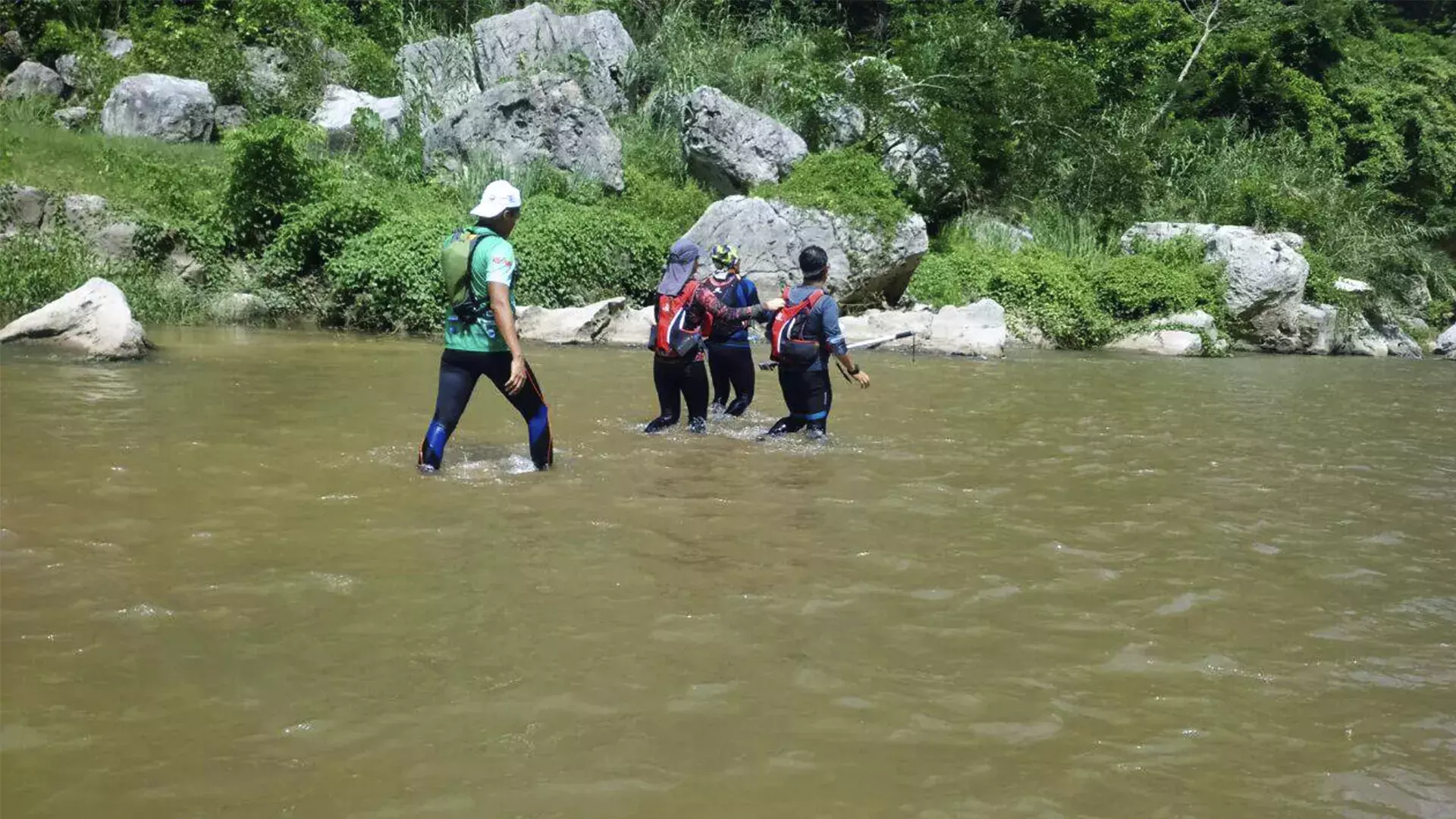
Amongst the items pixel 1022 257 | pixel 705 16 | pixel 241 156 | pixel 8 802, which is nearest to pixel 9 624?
pixel 8 802

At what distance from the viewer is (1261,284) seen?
19.4 metres

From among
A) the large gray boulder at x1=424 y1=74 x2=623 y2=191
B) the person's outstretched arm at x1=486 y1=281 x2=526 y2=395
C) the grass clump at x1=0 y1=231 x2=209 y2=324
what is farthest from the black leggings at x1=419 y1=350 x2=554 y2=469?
the large gray boulder at x1=424 y1=74 x2=623 y2=191

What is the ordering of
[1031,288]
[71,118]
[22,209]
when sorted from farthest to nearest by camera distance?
[71,118], [1031,288], [22,209]

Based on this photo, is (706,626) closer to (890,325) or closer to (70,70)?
(890,325)

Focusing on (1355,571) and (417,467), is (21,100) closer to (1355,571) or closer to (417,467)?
(417,467)

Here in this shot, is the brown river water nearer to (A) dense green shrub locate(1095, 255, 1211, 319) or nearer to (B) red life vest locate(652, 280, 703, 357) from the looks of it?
(B) red life vest locate(652, 280, 703, 357)

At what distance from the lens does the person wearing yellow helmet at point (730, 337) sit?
8.79 meters

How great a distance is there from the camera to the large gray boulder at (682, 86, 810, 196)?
783 inches

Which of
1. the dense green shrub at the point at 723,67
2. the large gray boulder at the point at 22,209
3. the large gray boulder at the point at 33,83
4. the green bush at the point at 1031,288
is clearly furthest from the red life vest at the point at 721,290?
the large gray boulder at the point at 33,83

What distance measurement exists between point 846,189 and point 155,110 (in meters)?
11.5

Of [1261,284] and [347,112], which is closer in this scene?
[1261,284]

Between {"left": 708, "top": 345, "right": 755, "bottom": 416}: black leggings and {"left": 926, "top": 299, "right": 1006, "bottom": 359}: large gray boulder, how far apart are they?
653 cm

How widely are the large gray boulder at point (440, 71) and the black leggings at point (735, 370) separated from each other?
14235 millimetres

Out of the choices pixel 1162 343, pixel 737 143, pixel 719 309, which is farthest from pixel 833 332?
pixel 737 143
